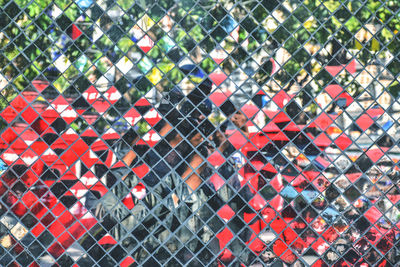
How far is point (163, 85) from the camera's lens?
9.44 ft

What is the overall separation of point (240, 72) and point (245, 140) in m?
0.47

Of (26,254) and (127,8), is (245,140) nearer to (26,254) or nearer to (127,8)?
(127,8)

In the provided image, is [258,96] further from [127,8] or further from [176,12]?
[127,8]

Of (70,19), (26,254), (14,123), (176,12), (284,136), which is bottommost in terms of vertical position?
(26,254)

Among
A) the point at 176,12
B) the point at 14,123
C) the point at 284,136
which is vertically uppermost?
the point at 176,12

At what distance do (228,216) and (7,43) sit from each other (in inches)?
76.0

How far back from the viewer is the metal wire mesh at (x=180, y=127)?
9.43ft

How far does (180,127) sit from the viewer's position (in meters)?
2.88

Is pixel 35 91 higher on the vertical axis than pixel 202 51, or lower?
lower

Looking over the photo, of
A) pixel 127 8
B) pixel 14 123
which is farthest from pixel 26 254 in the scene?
pixel 127 8

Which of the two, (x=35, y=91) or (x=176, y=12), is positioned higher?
(x=176, y=12)

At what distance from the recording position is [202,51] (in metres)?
2.88

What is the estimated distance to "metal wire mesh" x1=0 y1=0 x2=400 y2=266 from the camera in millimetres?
2875

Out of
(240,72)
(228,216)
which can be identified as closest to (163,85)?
(240,72)
